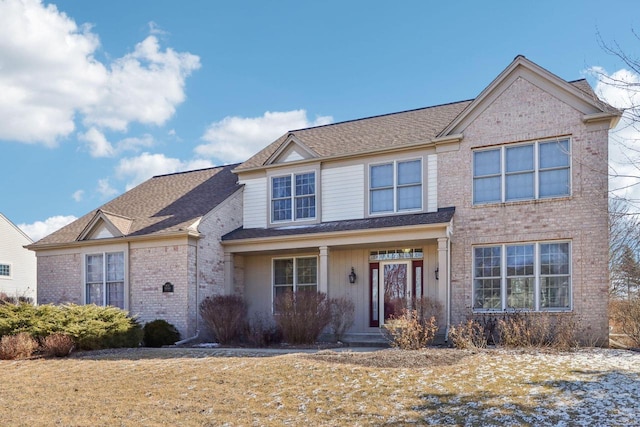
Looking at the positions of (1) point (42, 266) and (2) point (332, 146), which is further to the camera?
(1) point (42, 266)

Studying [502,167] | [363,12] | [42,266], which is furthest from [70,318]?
[502,167]

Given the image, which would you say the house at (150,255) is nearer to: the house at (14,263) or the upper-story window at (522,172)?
the upper-story window at (522,172)

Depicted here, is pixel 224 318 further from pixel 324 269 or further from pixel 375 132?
pixel 375 132

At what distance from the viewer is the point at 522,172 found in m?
15.6

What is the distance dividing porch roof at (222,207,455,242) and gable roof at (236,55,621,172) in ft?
7.17

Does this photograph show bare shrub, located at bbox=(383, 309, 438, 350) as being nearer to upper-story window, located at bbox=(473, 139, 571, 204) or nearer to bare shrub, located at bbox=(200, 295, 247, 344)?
upper-story window, located at bbox=(473, 139, 571, 204)

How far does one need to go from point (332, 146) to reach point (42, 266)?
11409mm

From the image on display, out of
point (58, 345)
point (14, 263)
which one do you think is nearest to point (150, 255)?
point (58, 345)

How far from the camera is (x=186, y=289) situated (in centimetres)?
1733

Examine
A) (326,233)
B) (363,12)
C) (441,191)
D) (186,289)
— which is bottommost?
(186,289)

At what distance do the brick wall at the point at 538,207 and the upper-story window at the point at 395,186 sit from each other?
0.82 metres

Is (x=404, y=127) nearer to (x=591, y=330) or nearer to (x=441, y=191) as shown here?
(x=441, y=191)

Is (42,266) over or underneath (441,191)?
underneath

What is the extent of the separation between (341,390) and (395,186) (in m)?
9.53
